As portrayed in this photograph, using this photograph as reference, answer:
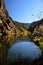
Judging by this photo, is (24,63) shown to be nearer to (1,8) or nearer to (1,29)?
(1,29)

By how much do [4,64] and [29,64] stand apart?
2908 mm

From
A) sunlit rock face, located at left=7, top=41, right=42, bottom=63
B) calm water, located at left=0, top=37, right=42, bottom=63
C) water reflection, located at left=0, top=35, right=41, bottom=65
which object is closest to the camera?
sunlit rock face, located at left=7, top=41, right=42, bottom=63

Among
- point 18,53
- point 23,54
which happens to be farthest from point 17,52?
point 23,54

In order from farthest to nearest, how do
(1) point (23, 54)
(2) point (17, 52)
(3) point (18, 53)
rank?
(2) point (17, 52) → (3) point (18, 53) → (1) point (23, 54)

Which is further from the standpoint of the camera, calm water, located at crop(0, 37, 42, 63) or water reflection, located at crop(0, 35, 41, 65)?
water reflection, located at crop(0, 35, 41, 65)

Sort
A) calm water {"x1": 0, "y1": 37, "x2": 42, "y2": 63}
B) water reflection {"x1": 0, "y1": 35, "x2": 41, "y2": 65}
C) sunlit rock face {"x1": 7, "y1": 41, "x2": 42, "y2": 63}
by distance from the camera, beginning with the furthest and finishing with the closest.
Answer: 1. water reflection {"x1": 0, "y1": 35, "x2": 41, "y2": 65}
2. calm water {"x1": 0, "y1": 37, "x2": 42, "y2": 63}
3. sunlit rock face {"x1": 7, "y1": 41, "x2": 42, "y2": 63}

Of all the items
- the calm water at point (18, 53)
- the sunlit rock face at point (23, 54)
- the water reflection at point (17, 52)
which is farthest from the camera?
the water reflection at point (17, 52)

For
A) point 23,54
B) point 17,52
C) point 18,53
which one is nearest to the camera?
point 23,54

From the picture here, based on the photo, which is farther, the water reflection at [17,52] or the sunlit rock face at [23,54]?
the water reflection at [17,52]

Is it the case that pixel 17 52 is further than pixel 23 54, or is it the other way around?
pixel 17 52

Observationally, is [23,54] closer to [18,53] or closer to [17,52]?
[18,53]

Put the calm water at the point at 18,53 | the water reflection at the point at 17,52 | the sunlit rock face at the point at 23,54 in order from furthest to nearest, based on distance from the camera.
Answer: the water reflection at the point at 17,52
the calm water at the point at 18,53
the sunlit rock face at the point at 23,54

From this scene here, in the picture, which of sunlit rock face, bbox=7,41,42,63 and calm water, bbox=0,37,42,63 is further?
calm water, bbox=0,37,42,63

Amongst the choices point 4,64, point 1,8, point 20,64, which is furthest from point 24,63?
point 1,8
